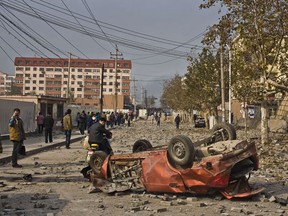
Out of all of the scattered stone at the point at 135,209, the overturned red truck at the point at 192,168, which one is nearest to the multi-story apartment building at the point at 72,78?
the overturned red truck at the point at 192,168

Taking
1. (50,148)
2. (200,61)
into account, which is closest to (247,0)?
(50,148)

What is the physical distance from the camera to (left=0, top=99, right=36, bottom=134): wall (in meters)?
22.8

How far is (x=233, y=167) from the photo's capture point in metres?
7.68

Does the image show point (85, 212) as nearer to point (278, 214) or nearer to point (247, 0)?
point (278, 214)

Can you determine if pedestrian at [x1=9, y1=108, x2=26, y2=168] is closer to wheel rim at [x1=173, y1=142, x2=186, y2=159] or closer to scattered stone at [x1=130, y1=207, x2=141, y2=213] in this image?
wheel rim at [x1=173, y1=142, x2=186, y2=159]

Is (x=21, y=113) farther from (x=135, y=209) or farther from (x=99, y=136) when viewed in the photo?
(x=135, y=209)

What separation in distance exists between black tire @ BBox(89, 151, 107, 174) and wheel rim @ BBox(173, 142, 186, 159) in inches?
85.7

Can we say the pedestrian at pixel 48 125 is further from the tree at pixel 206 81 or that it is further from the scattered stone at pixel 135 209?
the tree at pixel 206 81

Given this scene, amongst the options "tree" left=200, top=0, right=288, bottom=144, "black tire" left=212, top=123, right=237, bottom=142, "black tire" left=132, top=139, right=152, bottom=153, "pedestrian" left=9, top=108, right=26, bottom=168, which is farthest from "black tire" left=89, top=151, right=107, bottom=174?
"tree" left=200, top=0, right=288, bottom=144

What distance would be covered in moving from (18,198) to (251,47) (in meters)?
13.7

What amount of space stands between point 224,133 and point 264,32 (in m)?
11.0

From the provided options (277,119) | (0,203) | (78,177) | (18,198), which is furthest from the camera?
(277,119)

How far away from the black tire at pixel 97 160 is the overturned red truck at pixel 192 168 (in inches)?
25.5

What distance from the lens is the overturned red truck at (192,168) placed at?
24.5 ft
